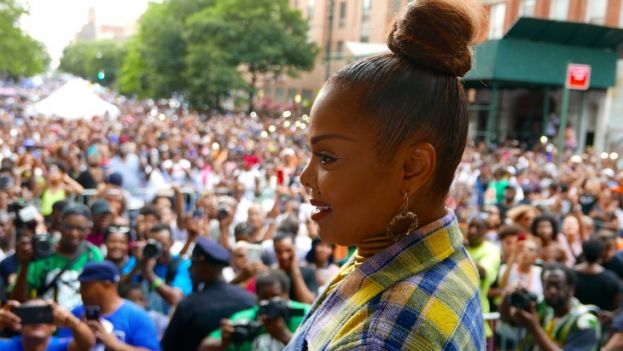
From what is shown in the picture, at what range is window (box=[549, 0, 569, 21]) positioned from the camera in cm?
2808

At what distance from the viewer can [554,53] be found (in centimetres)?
2383

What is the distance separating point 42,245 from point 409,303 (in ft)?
13.6

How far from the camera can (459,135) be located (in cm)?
127

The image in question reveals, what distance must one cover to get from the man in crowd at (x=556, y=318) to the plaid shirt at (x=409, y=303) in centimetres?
288

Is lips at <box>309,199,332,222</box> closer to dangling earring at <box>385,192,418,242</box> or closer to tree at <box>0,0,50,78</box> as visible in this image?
dangling earring at <box>385,192,418,242</box>

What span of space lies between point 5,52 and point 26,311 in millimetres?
47625

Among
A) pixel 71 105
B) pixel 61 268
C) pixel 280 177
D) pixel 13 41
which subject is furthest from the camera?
pixel 13 41

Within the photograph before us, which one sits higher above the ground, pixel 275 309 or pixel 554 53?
pixel 554 53

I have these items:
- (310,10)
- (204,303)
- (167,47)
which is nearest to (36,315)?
(204,303)

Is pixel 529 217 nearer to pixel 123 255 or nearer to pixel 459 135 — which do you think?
pixel 123 255

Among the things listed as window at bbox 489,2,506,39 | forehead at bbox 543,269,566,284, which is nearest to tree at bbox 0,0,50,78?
window at bbox 489,2,506,39

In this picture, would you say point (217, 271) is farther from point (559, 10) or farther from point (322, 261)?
point (559, 10)

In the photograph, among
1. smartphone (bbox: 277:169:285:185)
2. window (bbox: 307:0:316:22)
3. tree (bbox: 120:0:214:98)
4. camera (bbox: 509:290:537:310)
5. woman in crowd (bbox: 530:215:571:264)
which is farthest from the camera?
window (bbox: 307:0:316:22)

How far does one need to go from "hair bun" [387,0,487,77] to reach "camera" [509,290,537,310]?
2823 mm
